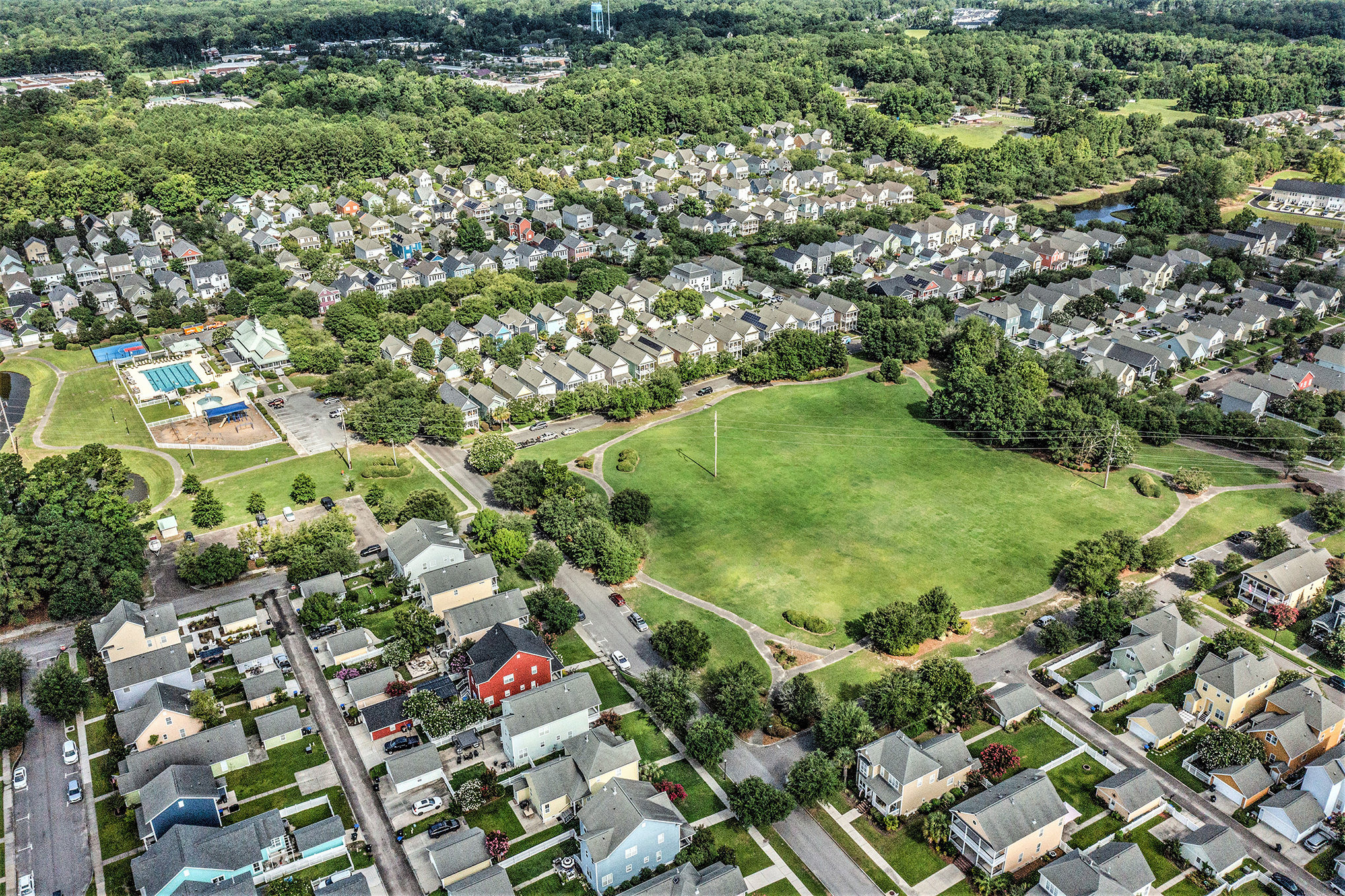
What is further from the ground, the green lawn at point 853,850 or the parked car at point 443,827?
the parked car at point 443,827

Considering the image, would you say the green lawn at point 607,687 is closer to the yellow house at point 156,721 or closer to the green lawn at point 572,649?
→ the green lawn at point 572,649

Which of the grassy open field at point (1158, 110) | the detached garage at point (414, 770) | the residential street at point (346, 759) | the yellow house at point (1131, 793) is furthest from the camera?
the grassy open field at point (1158, 110)

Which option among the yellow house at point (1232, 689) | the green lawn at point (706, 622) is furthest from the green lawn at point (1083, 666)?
the green lawn at point (706, 622)

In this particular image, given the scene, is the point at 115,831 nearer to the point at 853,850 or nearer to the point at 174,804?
the point at 174,804

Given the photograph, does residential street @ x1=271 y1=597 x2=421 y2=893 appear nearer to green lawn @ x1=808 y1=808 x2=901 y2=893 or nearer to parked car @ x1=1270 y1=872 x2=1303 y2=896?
green lawn @ x1=808 y1=808 x2=901 y2=893

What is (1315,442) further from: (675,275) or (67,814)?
(67,814)

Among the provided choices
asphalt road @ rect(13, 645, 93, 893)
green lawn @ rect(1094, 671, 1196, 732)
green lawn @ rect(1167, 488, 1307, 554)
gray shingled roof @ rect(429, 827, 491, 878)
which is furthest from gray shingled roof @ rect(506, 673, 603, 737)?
green lawn @ rect(1167, 488, 1307, 554)

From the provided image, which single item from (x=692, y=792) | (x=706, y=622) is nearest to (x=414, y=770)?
(x=692, y=792)
